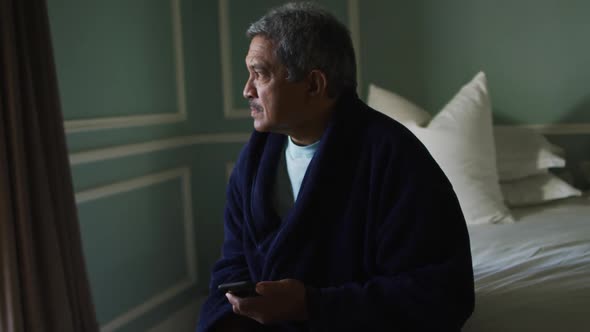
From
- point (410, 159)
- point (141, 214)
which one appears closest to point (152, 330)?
point (141, 214)

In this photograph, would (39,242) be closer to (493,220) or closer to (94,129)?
(94,129)

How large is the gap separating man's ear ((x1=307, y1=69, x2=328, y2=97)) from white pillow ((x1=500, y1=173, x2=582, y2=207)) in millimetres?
1229

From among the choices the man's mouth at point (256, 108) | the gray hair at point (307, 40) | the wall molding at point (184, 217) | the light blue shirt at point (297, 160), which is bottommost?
the wall molding at point (184, 217)

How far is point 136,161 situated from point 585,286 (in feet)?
5.49

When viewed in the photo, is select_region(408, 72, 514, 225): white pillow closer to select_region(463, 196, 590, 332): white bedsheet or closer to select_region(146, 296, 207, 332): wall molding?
select_region(463, 196, 590, 332): white bedsheet

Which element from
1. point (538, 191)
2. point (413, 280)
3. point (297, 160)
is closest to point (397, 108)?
point (538, 191)

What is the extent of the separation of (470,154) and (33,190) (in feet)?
4.83

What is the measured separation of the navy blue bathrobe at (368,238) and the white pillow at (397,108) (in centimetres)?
110

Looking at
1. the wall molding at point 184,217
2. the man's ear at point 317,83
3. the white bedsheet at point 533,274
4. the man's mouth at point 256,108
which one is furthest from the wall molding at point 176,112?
the white bedsheet at point 533,274

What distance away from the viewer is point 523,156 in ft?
A: 7.68

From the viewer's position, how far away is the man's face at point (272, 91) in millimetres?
1321

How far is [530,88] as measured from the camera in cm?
255

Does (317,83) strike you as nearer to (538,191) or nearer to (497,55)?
(538,191)

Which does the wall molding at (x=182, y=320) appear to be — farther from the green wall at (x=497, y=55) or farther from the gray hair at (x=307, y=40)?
the gray hair at (x=307, y=40)
